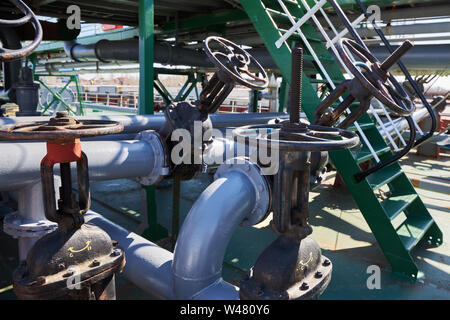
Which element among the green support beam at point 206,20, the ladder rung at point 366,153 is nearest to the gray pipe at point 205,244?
the ladder rung at point 366,153

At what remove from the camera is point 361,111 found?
5.26 ft

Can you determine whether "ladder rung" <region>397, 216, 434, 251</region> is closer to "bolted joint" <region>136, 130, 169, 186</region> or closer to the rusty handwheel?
"bolted joint" <region>136, 130, 169, 186</region>

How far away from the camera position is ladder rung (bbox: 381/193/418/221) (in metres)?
2.58

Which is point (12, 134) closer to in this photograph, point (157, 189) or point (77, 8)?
point (157, 189)

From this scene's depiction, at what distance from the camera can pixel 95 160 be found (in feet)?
5.73

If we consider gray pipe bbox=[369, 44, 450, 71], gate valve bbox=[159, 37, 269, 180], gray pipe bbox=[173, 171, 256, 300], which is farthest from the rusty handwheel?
gray pipe bbox=[369, 44, 450, 71]

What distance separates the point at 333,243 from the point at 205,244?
199 cm

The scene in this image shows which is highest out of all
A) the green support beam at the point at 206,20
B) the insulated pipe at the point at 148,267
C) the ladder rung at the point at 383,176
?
the green support beam at the point at 206,20

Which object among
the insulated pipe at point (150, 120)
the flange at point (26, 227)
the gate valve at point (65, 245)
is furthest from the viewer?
the insulated pipe at point (150, 120)

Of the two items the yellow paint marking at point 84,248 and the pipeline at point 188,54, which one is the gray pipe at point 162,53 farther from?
the yellow paint marking at point 84,248

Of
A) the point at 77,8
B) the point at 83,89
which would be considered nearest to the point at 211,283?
the point at 77,8

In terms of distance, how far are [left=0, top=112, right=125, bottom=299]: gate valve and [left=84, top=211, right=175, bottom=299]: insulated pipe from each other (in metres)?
0.46

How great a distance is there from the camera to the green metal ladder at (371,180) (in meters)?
2.51

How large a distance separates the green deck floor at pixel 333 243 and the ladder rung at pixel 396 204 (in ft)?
1.41
